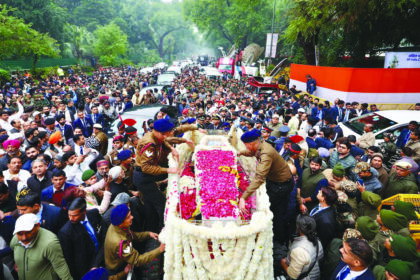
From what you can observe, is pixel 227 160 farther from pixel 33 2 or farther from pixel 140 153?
pixel 33 2

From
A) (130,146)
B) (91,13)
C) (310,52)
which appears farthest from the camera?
(91,13)

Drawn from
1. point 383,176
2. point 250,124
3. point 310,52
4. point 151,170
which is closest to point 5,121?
point 151,170

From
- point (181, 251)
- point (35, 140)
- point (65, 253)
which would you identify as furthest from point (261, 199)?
point (35, 140)

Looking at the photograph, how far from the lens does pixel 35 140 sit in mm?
5441

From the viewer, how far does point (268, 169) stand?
3.69 m

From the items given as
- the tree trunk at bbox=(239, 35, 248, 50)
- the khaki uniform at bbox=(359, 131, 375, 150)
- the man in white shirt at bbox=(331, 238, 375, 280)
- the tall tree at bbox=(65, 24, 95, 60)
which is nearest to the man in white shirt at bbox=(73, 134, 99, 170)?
the man in white shirt at bbox=(331, 238, 375, 280)

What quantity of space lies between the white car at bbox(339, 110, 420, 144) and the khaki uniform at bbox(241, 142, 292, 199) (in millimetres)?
4974

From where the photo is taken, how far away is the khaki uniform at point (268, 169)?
359 centimetres

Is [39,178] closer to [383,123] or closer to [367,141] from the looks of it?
[367,141]

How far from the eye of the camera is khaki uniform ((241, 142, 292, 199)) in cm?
359

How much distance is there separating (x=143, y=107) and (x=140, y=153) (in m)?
5.83

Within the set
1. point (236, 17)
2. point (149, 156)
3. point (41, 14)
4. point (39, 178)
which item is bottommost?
point (39, 178)

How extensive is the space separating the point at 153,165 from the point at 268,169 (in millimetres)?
1845

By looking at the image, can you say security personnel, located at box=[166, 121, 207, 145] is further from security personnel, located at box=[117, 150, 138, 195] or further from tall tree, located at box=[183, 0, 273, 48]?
tall tree, located at box=[183, 0, 273, 48]
